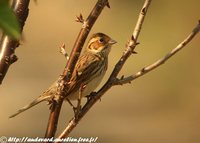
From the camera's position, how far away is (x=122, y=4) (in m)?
14.4

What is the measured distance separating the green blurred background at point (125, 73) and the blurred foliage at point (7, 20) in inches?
352

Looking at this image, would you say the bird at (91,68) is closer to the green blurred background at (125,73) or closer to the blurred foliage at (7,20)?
the blurred foliage at (7,20)

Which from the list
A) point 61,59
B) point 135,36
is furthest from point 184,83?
point 135,36

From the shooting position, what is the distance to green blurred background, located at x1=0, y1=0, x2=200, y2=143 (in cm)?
1136

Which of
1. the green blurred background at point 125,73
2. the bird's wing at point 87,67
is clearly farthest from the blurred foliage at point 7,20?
the green blurred background at point 125,73

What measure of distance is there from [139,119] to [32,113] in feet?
5.86

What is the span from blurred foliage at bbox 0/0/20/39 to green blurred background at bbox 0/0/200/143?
8941mm

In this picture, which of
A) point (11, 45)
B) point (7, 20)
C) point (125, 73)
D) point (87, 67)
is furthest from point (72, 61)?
point (125, 73)

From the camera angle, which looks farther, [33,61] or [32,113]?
[33,61]

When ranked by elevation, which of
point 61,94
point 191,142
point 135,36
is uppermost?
point 135,36

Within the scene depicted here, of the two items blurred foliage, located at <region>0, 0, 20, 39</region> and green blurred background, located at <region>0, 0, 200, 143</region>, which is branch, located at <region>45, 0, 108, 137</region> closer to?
blurred foliage, located at <region>0, 0, 20, 39</region>

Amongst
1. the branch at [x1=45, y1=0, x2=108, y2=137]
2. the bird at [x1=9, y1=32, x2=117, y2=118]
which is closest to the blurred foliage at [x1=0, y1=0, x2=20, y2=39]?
the branch at [x1=45, y1=0, x2=108, y2=137]

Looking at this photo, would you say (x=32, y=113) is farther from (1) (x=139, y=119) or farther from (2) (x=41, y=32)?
(2) (x=41, y=32)

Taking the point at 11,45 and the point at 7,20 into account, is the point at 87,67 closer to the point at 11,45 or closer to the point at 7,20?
the point at 11,45
